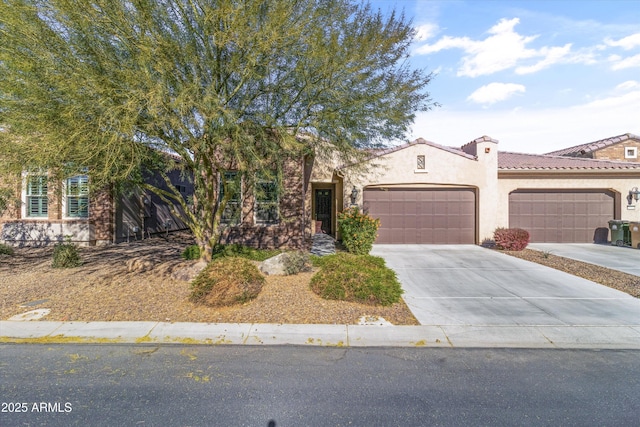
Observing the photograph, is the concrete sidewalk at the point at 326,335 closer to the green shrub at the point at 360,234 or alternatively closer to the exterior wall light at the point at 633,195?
the green shrub at the point at 360,234

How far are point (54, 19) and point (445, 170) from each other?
1297 cm

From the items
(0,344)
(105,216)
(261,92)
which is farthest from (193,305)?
(105,216)

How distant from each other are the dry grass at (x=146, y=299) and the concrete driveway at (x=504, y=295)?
3.50 feet

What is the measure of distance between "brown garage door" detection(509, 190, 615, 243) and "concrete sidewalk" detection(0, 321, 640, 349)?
33.8 ft

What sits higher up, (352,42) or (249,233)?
(352,42)

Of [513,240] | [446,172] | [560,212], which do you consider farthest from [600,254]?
[446,172]

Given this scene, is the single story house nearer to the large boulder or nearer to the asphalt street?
the large boulder

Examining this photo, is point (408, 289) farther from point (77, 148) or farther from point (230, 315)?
point (77, 148)

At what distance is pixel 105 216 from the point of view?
13484 millimetres

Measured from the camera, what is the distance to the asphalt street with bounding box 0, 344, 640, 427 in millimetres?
3240


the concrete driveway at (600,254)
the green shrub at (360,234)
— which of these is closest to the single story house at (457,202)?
the concrete driveway at (600,254)

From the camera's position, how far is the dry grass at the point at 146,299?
231 inches

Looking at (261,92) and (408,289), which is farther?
(408,289)

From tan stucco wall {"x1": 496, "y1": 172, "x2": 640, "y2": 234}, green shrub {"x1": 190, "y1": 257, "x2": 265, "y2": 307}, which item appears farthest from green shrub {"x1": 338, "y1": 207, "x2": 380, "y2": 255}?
tan stucco wall {"x1": 496, "y1": 172, "x2": 640, "y2": 234}
